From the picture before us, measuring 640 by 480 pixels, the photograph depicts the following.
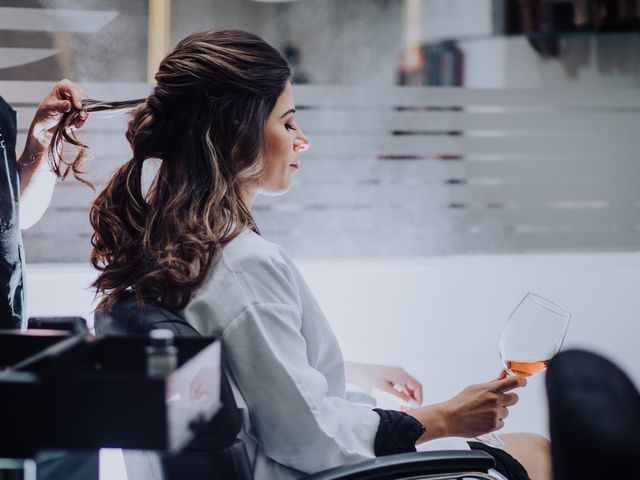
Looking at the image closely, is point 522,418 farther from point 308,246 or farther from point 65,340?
point 65,340

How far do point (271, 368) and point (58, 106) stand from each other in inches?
32.9

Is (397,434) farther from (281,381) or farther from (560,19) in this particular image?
(560,19)

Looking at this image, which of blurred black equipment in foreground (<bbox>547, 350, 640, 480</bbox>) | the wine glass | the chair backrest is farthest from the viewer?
the wine glass

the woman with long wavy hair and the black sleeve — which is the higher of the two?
the woman with long wavy hair

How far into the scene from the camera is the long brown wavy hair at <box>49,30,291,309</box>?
1.36 m

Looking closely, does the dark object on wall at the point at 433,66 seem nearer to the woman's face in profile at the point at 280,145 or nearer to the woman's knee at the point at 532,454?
the woman's face in profile at the point at 280,145

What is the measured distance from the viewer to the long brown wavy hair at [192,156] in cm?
136

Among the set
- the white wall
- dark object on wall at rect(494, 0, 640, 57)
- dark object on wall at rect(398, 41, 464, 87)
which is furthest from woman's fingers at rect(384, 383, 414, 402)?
dark object on wall at rect(494, 0, 640, 57)

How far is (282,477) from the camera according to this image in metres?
1.34

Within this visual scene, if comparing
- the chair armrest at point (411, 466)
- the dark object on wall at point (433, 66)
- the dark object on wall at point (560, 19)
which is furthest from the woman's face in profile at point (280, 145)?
the dark object on wall at point (560, 19)

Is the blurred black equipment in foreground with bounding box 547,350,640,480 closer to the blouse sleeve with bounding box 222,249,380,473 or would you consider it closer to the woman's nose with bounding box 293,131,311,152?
the blouse sleeve with bounding box 222,249,380,473

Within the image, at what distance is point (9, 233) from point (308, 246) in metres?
1.31

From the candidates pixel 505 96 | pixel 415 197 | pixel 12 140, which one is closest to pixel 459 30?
pixel 505 96

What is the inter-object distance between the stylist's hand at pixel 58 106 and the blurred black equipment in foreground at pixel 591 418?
1.22 m
